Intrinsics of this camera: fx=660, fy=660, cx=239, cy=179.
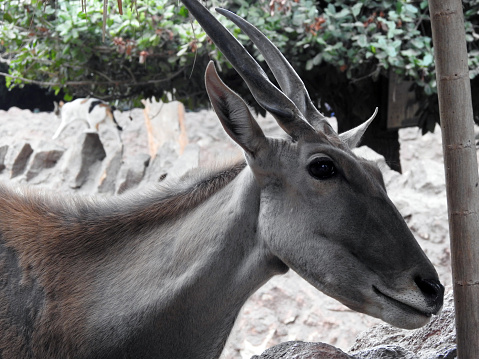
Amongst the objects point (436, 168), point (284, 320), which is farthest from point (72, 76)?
point (436, 168)

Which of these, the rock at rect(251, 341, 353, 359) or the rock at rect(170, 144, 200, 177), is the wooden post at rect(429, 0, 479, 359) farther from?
the rock at rect(170, 144, 200, 177)

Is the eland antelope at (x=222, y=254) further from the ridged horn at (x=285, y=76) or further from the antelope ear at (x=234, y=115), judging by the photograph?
the ridged horn at (x=285, y=76)

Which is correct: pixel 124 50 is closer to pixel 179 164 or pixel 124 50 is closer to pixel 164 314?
pixel 179 164

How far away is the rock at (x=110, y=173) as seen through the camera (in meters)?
7.11

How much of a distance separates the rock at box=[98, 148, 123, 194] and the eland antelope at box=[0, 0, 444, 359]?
457 cm

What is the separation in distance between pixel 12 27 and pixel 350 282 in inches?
173

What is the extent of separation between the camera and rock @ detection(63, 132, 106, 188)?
Answer: 23.6 ft

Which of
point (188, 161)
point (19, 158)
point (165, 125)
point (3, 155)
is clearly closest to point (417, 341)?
point (188, 161)

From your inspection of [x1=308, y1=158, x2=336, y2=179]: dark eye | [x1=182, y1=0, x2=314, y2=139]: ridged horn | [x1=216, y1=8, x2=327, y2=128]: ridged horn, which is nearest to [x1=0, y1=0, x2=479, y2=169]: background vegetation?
[x1=216, y1=8, x2=327, y2=128]: ridged horn

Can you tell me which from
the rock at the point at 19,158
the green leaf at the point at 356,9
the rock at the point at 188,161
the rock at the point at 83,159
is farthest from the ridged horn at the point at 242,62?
the rock at the point at 19,158

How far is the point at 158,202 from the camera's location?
2.57 meters

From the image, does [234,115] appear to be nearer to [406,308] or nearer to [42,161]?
[406,308]

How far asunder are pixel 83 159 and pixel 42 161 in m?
0.56

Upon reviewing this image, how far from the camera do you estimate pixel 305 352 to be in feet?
7.63
